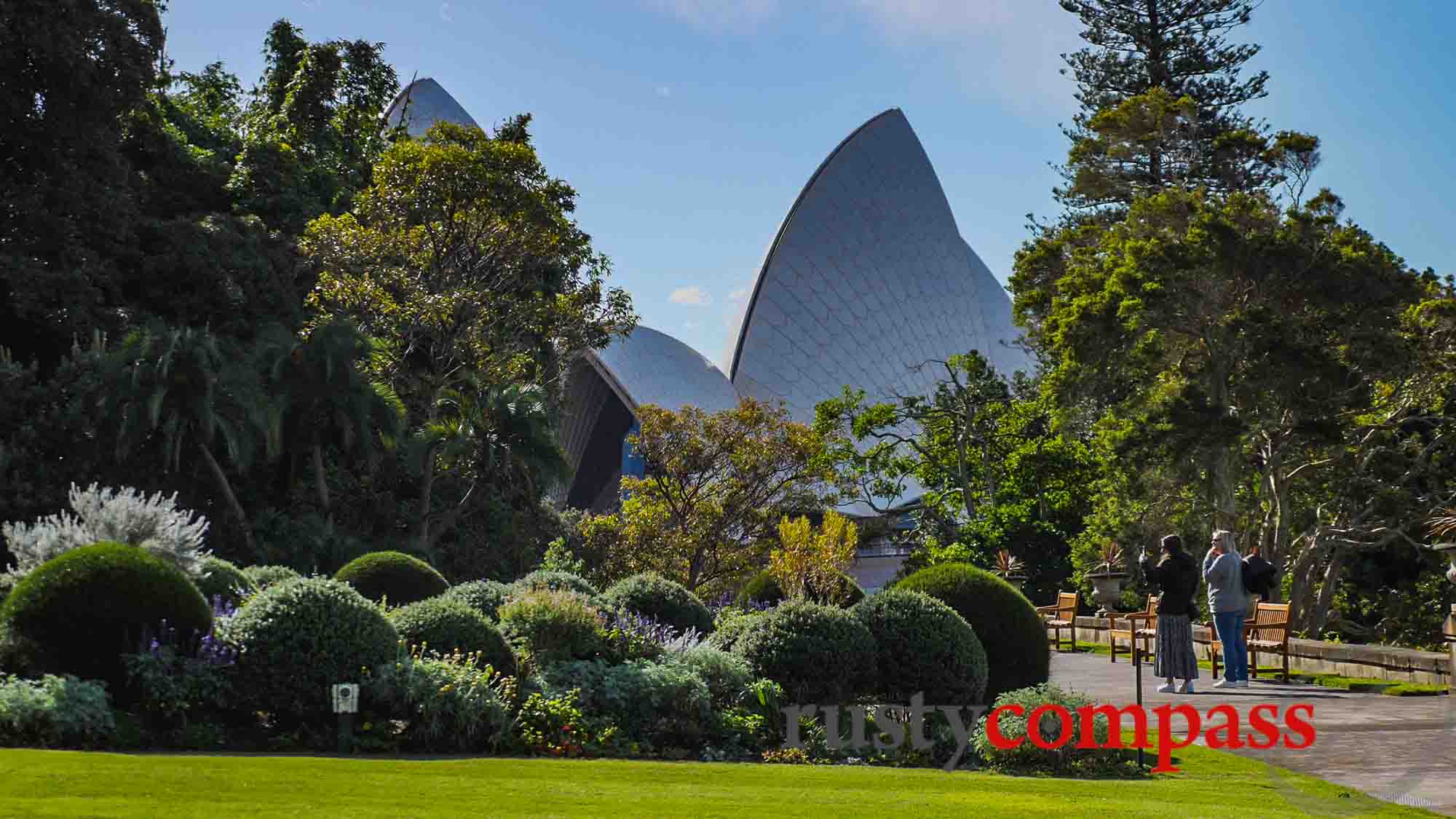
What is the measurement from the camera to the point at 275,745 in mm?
7805

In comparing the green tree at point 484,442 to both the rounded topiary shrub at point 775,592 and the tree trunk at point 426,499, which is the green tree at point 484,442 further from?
the rounded topiary shrub at point 775,592

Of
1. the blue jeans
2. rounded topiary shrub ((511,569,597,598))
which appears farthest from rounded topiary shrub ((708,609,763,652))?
the blue jeans

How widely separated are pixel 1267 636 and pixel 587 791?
8985 millimetres

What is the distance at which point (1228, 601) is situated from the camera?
11062 millimetres

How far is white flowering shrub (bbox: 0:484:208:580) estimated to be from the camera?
10586 mm

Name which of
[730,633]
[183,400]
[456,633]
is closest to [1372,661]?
[730,633]

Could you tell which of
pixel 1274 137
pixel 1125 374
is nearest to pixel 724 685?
pixel 1125 374

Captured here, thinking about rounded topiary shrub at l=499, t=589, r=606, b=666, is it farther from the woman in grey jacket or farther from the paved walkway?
the woman in grey jacket

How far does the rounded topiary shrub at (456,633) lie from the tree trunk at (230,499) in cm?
1173

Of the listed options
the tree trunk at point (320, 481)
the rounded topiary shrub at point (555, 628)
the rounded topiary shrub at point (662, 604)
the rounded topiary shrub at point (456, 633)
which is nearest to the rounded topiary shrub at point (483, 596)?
the rounded topiary shrub at point (662, 604)

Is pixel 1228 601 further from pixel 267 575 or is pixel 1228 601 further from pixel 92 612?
pixel 267 575

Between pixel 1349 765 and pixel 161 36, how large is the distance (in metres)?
23.8

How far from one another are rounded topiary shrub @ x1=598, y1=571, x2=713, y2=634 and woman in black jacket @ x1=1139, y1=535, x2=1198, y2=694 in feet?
14.9

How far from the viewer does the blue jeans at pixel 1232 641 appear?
36.8ft
